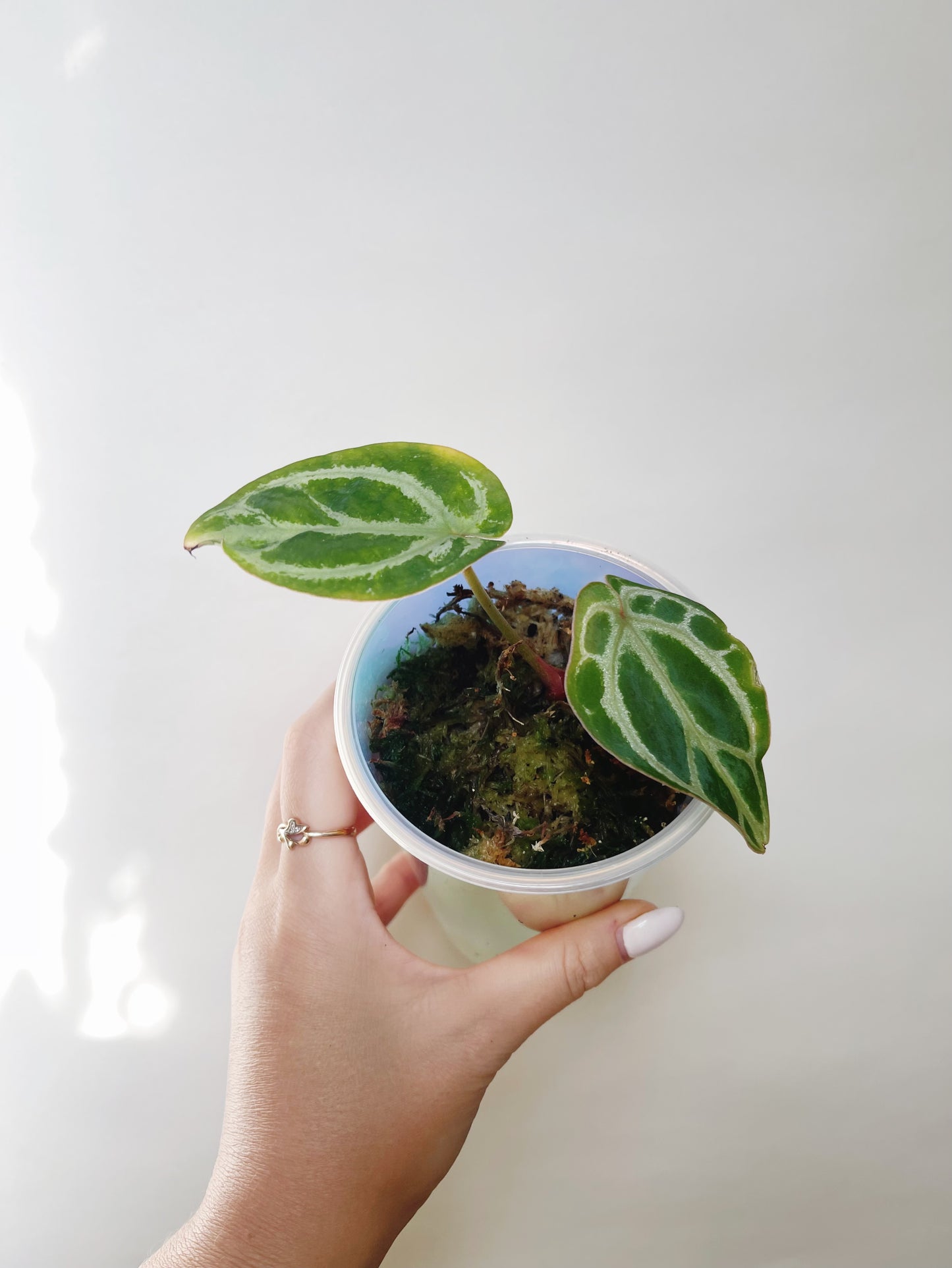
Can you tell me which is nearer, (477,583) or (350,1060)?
(477,583)

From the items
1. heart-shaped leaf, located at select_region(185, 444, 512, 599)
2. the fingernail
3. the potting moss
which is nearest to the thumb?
the fingernail

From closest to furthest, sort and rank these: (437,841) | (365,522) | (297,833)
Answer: (365,522), (437,841), (297,833)

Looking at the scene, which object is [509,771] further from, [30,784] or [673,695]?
[30,784]

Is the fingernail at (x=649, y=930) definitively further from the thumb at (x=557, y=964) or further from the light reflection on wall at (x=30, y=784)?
the light reflection on wall at (x=30, y=784)

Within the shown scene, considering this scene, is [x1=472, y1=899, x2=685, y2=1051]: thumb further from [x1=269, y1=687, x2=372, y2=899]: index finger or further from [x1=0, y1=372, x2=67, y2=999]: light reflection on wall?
[x1=0, y1=372, x2=67, y2=999]: light reflection on wall

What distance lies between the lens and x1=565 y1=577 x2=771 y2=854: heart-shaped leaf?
55cm

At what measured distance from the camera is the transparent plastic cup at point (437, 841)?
68 cm

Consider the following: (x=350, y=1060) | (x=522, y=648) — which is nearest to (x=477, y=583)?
(x=522, y=648)

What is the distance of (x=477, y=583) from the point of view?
65cm

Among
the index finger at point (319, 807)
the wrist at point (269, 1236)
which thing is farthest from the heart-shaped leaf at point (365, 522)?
the wrist at point (269, 1236)

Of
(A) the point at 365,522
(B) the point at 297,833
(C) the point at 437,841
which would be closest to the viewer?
(A) the point at 365,522

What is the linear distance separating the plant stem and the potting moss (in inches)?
0.4

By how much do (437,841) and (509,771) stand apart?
0.27 feet

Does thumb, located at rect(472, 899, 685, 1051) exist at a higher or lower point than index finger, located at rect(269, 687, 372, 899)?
lower
